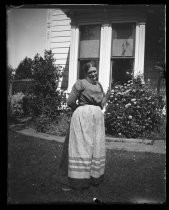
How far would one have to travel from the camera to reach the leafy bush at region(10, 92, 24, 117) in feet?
14.0

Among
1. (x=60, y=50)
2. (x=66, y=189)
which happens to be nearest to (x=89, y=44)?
(x=60, y=50)

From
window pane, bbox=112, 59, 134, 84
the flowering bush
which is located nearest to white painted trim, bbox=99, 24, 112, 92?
window pane, bbox=112, 59, 134, 84

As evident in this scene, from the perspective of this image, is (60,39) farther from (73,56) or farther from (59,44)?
(73,56)

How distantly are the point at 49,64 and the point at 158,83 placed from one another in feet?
6.21

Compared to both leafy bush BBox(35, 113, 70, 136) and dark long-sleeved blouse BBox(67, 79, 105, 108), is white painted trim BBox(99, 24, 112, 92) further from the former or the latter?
dark long-sleeved blouse BBox(67, 79, 105, 108)

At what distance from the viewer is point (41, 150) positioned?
4781 millimetres

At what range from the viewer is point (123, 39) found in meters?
7.14

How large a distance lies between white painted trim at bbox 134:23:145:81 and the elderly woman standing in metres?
1.95

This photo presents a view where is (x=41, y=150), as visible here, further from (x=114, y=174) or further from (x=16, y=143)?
(x=114, y=174)

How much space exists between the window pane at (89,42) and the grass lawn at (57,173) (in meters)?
3.10
